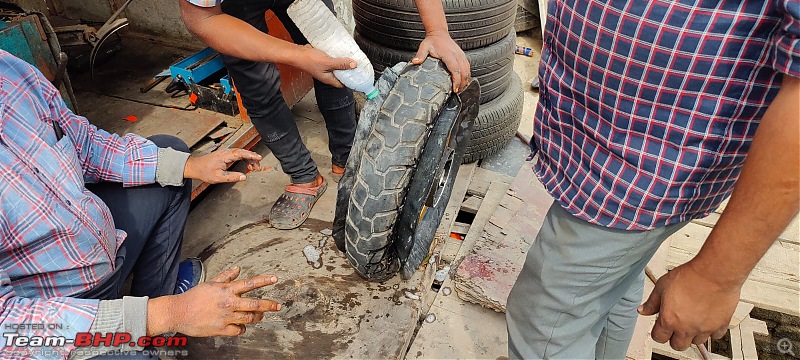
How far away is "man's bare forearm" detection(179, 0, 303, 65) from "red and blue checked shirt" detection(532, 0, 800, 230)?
2.59 feet

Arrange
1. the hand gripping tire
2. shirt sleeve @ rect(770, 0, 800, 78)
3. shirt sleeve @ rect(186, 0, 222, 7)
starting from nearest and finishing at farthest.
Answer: shirt sleeve @ rect(770, 0, 800, 78) < shirt sleeve @ rect(186, 0, 222, 7) < the hand gripping tire

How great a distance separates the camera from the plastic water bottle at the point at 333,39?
1666 mm

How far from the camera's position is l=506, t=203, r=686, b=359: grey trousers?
1.18m

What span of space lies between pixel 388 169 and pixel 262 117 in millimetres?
876

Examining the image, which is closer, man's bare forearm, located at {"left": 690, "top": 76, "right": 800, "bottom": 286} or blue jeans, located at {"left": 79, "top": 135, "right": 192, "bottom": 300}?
man's bare forearm, located at {"left": 690, "top": 76, "right": 800, "bottom": 286}

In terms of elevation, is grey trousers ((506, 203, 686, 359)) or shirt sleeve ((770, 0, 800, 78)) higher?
shirt sleeve ((770, 0, 800, 78))

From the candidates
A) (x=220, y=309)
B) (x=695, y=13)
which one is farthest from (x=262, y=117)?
(x=695, y=13)

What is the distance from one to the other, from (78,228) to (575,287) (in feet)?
4.44

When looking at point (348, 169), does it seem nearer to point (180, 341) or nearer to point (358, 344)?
point (358, 344)

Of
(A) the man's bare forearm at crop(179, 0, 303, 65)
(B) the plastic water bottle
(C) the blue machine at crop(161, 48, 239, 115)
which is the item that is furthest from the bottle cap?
(C) the blue machine at crop(161, 48, 239, 115)

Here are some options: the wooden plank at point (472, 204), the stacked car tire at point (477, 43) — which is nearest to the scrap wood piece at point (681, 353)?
the wooden plank at point (472, 204)

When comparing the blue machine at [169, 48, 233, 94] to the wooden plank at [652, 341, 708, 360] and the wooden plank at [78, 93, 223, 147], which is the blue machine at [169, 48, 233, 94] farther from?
the wooden plank at [652, 341, 708, 360]

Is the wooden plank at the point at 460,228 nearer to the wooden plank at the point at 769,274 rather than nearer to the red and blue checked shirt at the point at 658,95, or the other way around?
the wooden plank at the point at 769,274

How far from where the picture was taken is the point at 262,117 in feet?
7.13
